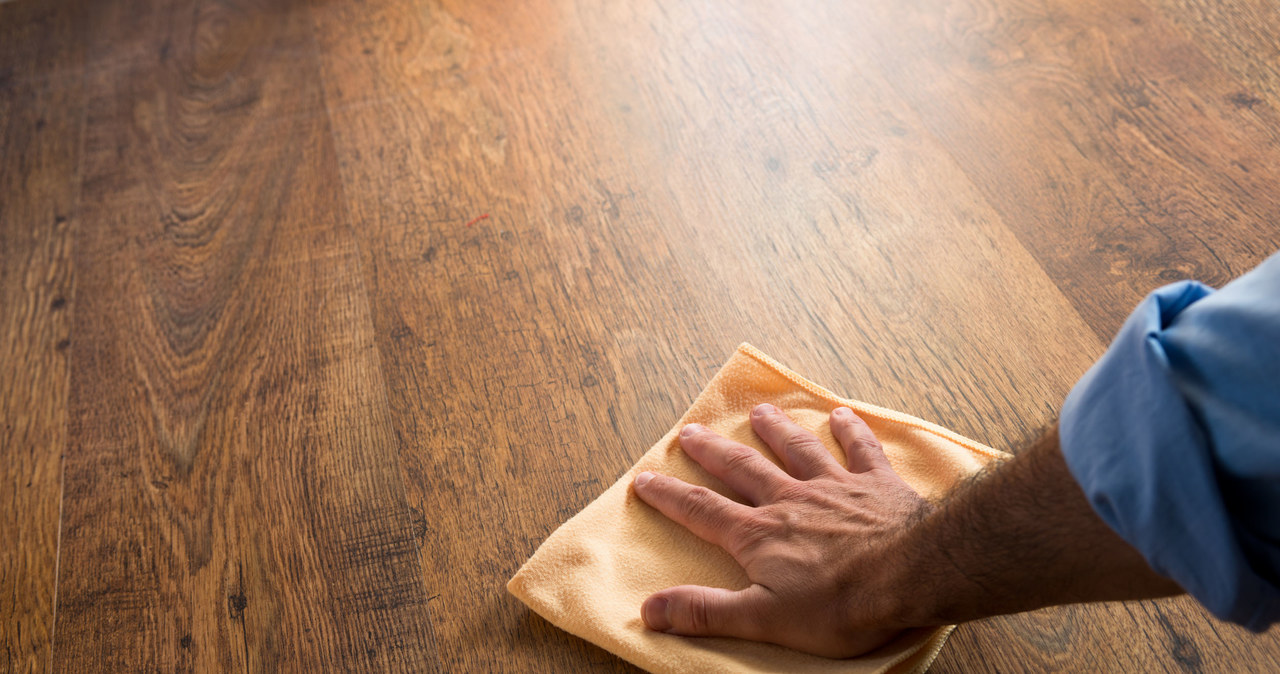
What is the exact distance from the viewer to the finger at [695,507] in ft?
2.41

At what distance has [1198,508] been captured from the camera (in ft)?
1.35

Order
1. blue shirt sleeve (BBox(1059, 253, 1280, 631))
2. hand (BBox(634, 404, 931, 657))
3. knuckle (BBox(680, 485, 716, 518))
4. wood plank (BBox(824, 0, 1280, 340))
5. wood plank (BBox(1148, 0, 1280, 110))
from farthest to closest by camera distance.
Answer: wood plank (BBox(1148, 0, 1280, 110)), wood plank (BBox(824, 0, 1280, 340)), knuckle (BBox(680, 485, 716, 518)), hand (BBox(634, 404, 931, 657)), blue shirt sleeve (BBox(1059, 253, 1280, 631))

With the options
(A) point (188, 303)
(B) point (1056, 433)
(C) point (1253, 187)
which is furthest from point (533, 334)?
(C) point (1253, 187)

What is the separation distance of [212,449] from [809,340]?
0.62 meters

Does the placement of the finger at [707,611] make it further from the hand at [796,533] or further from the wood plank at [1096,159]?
the wood plank at [1096,159]

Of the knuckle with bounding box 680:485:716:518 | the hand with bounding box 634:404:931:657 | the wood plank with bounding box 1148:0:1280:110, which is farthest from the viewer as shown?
the wood plank with bounding box 1148:0:1280:110

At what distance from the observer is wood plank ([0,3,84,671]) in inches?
32.4

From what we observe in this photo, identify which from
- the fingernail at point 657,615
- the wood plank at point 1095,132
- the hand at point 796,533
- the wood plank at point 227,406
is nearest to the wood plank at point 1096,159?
the wood plank at point 1095,132

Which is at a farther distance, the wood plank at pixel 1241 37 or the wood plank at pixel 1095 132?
the wood plank at pixel 1241 37

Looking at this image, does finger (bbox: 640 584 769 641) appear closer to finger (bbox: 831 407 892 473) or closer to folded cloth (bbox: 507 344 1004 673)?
folded cloth (bbox: 507 344 1004 673)

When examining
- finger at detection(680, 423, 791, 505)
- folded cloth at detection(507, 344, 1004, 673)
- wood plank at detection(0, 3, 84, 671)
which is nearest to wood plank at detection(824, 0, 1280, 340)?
folded cloth at detection(507, 344, 1004, 673)

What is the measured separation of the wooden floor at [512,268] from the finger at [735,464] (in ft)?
0.25

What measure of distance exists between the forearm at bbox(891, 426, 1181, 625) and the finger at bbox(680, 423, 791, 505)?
15 cm

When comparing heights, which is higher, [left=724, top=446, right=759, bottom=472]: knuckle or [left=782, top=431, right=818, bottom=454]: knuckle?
[left=724, top=446, right=759, bottom=472]: knuckle
